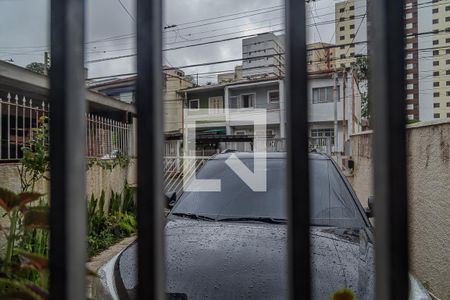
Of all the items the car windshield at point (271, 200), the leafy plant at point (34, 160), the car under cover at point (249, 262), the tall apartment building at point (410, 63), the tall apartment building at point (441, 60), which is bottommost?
the car under cover at point (249, 262)

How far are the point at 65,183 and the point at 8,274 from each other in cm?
27

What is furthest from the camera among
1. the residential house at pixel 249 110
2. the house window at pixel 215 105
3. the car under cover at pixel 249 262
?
the house window at pixel 215 105

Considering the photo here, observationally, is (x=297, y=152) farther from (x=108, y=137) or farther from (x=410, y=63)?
(x=108, y=137)

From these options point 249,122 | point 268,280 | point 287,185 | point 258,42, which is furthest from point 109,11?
point 249,122

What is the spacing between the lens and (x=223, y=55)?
11219 millimetres

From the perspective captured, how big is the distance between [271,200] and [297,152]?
206 centimetres

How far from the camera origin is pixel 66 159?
1.73 ft

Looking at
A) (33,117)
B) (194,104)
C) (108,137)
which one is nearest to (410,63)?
(33,117)

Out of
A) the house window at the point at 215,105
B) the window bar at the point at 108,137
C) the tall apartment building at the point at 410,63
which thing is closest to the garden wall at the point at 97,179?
the window bar at the point at 108,137

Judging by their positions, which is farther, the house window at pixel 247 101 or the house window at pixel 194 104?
the house window at pixel 194 104

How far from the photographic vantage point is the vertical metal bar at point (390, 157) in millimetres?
479

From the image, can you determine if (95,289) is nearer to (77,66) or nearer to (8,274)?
(8,274)

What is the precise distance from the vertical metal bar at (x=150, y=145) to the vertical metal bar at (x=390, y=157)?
12.6 inches

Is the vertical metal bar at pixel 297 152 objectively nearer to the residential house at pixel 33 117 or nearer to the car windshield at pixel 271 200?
the residential house at pixel 33 117
